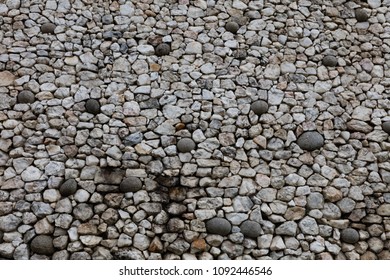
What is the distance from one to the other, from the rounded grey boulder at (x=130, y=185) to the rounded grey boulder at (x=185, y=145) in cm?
57

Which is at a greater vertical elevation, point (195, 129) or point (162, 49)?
point (162, 49)

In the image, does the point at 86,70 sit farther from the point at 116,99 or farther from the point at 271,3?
the point at 271,3

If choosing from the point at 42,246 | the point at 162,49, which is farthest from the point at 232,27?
the point at 42,246

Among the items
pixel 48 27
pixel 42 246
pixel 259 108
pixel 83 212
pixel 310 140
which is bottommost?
pixel 42 246

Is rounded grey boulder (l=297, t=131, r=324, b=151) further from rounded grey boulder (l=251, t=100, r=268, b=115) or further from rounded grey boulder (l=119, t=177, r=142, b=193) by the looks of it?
rounded grey boulder (l=119, t=177, r=142, b=193)

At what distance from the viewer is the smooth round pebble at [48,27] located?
17.8ft

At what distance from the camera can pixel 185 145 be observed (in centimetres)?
471

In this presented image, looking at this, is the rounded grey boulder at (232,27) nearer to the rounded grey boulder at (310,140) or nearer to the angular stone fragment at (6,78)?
the rounded grey boulder at (310,140)

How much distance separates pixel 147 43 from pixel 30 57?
4.63ft

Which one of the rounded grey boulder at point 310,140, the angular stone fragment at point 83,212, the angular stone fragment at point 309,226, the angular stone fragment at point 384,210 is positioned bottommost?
the angular stone fragment at point 83,212

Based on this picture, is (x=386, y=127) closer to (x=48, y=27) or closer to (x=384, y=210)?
(x=384, y=210)

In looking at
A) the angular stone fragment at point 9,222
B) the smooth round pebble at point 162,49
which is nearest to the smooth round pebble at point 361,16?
the smooth round pebble at point 162,49

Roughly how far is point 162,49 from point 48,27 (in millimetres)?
1462
